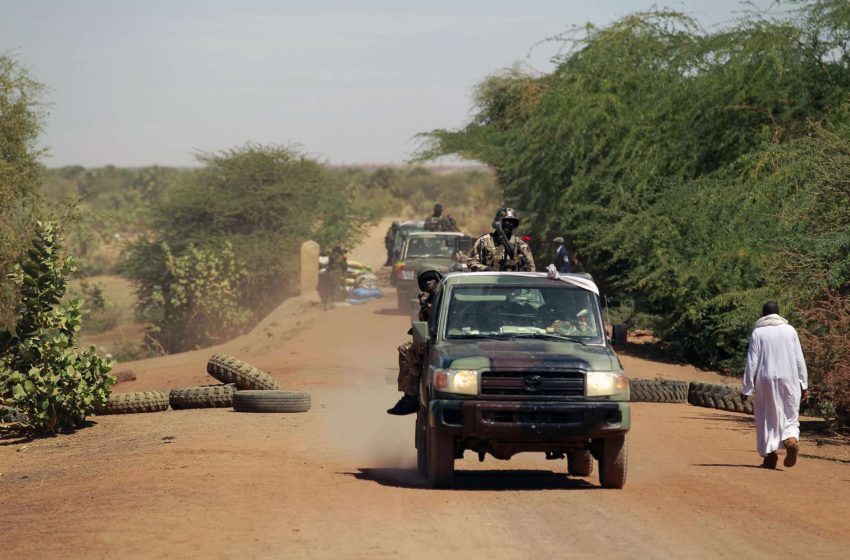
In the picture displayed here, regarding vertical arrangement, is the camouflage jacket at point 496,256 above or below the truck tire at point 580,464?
above

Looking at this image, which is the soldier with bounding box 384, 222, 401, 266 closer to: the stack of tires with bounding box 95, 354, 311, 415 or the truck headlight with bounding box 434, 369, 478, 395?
the stack of tires with bounding box 95, 354, 311, 415

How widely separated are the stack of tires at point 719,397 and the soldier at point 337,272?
18030 mm

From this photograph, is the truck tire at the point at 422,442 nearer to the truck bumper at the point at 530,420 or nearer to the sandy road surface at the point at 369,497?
the sandy road surface at the point at 369,497

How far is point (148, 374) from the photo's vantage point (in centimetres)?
2527

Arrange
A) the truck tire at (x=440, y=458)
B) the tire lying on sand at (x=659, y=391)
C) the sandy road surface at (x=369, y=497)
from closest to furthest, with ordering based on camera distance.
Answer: the sandy road surface at (x=369, y=497) → the truck tire at (x=440, y=458) → the tire lying on sand at (x=659, y=391)

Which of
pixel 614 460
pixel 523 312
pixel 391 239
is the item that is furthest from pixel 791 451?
pixel 391 239

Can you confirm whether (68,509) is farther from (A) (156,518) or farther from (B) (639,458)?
(B) (639,458)

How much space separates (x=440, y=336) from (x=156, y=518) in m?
2.91

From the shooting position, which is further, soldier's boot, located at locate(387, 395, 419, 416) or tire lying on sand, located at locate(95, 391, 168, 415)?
tire lying on sand, located at locate(95, 391, 168, 415)

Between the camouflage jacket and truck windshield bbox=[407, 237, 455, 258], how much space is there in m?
17.4

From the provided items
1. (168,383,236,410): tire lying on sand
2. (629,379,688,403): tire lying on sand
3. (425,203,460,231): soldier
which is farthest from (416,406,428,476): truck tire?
(425,203,460,231): soldier

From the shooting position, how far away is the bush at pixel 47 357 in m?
15.8

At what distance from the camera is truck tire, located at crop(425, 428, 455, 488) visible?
9859 mm

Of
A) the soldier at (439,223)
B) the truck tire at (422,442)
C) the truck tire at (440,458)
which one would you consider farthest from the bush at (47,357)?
the soldier at (439,223)
